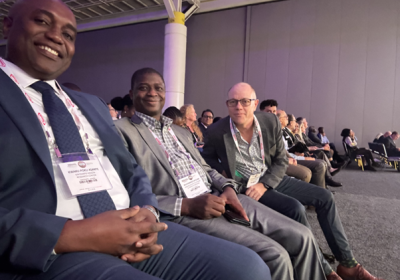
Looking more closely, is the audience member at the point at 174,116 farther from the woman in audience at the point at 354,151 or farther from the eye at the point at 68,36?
the woman in audience at the point at 354,151

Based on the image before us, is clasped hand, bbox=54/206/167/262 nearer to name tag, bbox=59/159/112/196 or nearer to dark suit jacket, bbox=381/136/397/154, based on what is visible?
name tag, bbox=59/159/112/196

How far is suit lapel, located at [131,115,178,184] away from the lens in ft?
4.44

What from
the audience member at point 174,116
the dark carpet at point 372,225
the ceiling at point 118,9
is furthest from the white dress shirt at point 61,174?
the ceiling at point 118,9

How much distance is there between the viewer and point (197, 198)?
126 cm

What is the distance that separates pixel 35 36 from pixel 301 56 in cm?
1018

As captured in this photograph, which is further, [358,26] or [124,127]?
[358,26]

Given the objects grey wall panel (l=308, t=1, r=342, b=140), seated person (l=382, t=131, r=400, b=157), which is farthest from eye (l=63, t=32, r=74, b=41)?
grey wall panel (l=308, t=1, r=342, b=140)

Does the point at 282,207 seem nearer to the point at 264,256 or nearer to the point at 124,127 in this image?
the point at 264,256

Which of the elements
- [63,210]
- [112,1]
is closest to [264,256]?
[63,210]

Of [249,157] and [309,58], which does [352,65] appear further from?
[249,157]

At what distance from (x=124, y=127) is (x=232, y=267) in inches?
33.8

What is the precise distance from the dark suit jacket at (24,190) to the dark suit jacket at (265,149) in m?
1.37

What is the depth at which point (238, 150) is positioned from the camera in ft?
6.52

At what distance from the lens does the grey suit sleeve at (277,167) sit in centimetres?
190
